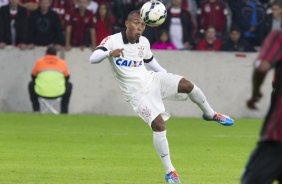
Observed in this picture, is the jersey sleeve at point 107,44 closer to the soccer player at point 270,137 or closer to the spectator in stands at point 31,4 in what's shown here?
the soccer player at point 270,137

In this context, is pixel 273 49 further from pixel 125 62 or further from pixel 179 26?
pixel 179 26

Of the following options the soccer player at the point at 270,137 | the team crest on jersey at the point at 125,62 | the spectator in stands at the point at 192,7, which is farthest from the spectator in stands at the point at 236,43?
the soccer player at the point at 270,137

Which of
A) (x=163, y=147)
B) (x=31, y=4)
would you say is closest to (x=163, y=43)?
(x=31, y=4)

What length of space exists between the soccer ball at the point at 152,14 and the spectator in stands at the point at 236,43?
10212 millimetres

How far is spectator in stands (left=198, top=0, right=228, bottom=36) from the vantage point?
22.9 metres

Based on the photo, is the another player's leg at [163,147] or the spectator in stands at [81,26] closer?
the another player's leg at [163,147]

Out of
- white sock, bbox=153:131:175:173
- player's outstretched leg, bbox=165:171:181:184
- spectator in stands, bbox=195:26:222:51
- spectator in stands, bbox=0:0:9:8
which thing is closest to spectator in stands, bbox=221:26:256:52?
spectator in stands, bbox=195:26:222:51

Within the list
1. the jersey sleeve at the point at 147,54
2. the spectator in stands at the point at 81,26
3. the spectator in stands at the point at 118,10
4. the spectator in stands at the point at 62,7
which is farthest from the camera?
the spectator in stands at the point at 118,10

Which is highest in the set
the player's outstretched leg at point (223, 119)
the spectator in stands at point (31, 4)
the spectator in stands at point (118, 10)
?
the player's outstretched leg at point (223, 119)

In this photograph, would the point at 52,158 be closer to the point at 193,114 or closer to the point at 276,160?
the point at 276,160

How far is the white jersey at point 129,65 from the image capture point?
12.0 m

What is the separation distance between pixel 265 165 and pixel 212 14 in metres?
16.1

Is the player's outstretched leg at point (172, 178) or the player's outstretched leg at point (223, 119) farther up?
the player's outstretched leg at point (223, 119)

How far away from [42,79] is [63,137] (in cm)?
459
